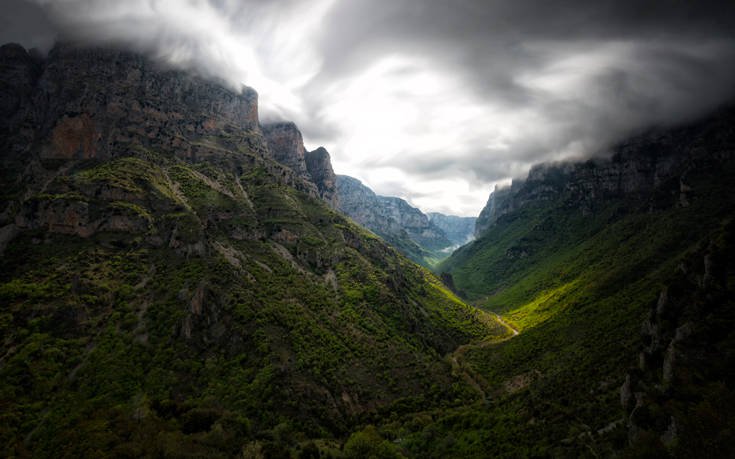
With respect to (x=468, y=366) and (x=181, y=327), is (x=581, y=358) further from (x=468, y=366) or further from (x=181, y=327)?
(x=181, y=327)

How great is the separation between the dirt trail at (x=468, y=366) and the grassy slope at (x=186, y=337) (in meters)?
5.09

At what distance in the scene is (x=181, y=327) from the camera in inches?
4040

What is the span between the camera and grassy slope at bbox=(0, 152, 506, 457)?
242 ft

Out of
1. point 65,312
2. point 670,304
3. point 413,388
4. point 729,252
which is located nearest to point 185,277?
point 65,312

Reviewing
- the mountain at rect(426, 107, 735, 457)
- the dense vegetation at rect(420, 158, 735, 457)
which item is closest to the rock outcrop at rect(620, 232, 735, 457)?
the mountain at rect(426, 107, 735, 457)

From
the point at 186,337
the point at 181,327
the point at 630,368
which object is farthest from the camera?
the point at 181,327

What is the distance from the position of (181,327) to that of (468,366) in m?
104

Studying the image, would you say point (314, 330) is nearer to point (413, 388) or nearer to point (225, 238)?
point (413, 388)

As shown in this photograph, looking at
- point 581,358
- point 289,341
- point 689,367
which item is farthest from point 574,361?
point 289,341

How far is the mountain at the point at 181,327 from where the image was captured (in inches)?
2938

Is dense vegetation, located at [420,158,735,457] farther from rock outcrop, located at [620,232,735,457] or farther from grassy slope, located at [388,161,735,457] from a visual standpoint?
rock outcrop, located at [620,232,735,457]

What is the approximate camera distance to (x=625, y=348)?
8931 cm

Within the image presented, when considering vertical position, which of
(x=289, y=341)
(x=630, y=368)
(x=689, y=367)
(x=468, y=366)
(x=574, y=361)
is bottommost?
(x=468, y=366)

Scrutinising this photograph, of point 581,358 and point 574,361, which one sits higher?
point 581,358
